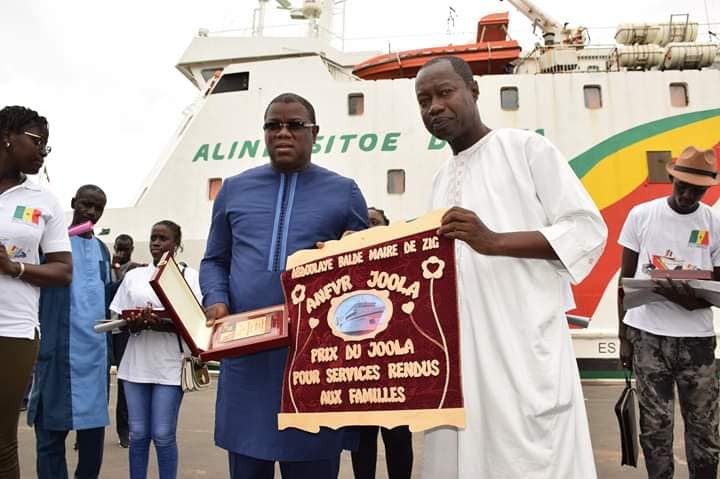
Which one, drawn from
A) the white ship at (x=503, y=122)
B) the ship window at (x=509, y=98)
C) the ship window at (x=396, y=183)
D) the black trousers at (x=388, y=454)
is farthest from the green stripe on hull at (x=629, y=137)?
the black trousers at (x=388, y=454)

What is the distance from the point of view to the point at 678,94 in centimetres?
920

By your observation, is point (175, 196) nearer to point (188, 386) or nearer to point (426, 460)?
point (188, 386)

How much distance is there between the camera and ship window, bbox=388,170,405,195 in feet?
29.6

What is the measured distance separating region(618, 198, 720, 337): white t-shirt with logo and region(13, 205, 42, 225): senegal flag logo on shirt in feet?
9.08

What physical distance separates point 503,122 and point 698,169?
6711mm

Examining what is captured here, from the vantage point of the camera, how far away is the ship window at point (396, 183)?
356 inches

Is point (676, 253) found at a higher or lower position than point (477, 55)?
lower

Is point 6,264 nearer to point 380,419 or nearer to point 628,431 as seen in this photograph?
point 380,419

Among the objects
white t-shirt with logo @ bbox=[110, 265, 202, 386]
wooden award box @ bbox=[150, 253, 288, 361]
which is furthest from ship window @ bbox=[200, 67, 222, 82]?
wooden award box @ bbox=[150, 253, 288, 361]

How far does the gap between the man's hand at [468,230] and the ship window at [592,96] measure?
28.5 feet

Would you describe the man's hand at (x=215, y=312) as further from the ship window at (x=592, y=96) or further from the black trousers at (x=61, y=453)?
the ship window at (x=592, y=96)

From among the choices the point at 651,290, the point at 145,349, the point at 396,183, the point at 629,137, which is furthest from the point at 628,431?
the point at 629,137

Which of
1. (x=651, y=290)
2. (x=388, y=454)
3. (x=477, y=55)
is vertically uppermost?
(x=477, y=55)

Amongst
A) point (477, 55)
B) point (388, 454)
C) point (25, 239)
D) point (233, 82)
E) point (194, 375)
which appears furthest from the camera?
point (233, 82)
